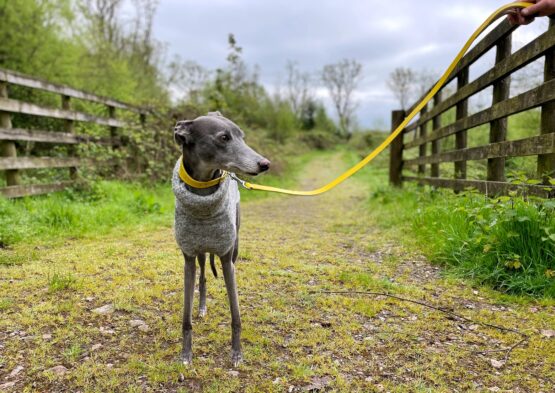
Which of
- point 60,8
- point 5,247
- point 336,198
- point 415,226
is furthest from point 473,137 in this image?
point 60,8

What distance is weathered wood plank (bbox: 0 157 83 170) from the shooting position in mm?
5770

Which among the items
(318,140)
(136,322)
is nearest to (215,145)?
(136,322)

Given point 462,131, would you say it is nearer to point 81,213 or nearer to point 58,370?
point 58,370

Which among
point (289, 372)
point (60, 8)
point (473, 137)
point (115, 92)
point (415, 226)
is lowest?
point (289, 372)

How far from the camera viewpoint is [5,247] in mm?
4531

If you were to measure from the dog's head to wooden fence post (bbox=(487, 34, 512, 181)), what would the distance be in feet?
10.3

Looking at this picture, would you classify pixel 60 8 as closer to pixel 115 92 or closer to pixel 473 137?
pixel 115 92

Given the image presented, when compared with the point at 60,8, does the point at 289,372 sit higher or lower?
lower

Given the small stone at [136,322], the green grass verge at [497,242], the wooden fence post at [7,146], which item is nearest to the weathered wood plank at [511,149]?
the green grass verge at [497,242]

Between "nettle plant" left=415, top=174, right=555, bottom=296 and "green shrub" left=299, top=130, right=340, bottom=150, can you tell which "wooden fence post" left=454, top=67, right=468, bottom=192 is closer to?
"nettle plant" left=415, top=174, right=555, bottom=296

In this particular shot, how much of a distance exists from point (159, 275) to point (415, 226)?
340 cm

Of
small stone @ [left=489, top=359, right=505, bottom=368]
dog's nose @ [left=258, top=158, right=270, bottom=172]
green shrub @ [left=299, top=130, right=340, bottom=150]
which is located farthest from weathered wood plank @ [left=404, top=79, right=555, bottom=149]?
green shrub @ [left=299, top=130, right=340, bottom=150]

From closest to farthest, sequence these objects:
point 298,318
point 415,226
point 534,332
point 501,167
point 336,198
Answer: point 534,332, point 298,318, point 501,167, point 415,226, point 336,198

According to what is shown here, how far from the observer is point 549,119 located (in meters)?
3.28
